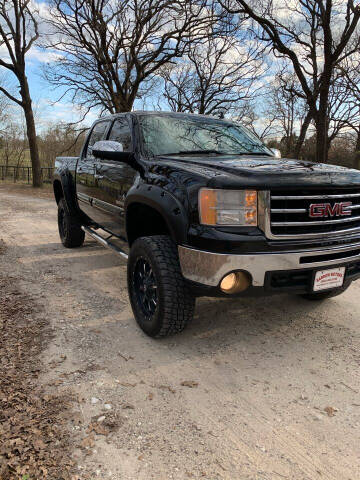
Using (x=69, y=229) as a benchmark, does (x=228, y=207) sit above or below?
above

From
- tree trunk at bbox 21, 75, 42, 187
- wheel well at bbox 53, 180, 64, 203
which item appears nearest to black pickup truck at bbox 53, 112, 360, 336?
wheel well at bbox 53, 180, 64, 203

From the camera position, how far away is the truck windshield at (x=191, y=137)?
141 inches

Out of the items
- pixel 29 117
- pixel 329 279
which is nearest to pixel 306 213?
pixel 329 279

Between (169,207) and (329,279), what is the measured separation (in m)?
1.35

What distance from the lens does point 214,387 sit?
2510 mm

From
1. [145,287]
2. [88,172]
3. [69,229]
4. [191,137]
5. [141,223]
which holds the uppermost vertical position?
[191,137]

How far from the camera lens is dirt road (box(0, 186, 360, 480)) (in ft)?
6.22

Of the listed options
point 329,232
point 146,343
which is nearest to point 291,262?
point 329,232

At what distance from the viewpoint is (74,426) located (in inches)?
Answer: 82.4

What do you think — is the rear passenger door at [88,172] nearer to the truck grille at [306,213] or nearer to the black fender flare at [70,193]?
the black fender flare at [70,193]

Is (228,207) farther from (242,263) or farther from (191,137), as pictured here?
(191,137)

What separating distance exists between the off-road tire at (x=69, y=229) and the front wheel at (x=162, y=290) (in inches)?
117

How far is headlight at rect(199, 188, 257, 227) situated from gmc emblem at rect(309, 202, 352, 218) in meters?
0.47

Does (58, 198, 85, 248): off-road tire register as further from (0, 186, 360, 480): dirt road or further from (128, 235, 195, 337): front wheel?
(128, 235, 195, 337): front wheel
